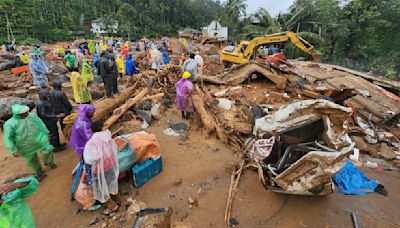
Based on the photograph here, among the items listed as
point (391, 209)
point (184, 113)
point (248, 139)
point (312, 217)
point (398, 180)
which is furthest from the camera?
point (184, 113)

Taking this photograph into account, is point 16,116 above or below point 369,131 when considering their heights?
above

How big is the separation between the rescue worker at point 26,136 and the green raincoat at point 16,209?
167 cm

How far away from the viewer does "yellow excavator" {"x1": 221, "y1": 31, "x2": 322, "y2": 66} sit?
32.6ft

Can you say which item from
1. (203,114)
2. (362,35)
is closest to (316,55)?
(362,35)

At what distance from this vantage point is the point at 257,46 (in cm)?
1080

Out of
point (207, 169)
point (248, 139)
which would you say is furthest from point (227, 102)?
point (207, 169)

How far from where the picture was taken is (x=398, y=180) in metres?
4.16

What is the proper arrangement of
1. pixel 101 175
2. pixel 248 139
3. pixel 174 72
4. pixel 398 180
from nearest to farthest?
pixel 101 175 < pixel 398 180 < pixel 248 139 < pixel 174 72

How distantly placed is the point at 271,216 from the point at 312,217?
637 mm

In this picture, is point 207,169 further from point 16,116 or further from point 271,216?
point 16,116

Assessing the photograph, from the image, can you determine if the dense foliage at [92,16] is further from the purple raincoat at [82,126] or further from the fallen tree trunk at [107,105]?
the purple raincoat at [82,126]

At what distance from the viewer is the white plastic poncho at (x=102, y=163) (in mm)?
2686

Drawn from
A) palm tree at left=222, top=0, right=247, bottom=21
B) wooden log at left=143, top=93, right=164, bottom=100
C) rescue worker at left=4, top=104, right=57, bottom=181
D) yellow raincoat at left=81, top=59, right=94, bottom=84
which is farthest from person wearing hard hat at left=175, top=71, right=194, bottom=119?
palm tree at left=222, top=0, right=247, bottom=21

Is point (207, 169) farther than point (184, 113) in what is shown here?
No
